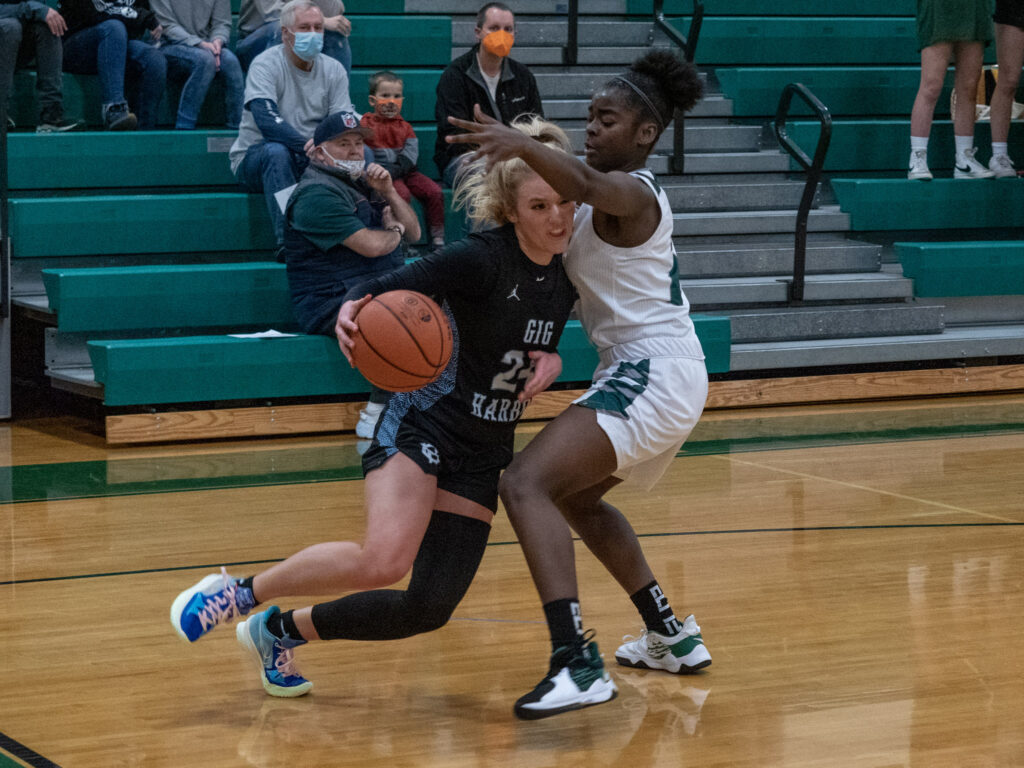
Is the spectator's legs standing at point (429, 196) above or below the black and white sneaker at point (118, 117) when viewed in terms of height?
below

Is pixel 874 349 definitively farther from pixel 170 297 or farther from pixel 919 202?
pixel 170 297

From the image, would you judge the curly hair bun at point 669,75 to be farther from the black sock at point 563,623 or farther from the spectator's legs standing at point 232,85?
the spectator's legs standing at point 232,85

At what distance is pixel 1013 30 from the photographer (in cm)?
830

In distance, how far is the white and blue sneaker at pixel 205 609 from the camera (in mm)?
3100

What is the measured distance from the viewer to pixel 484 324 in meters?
3.10

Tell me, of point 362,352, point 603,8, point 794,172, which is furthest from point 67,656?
point 603,8

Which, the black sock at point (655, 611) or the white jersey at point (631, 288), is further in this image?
the black sock at point (655, 611)

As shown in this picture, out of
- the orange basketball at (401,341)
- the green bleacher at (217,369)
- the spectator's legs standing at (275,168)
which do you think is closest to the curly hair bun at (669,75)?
the orange basketball at (401,341)

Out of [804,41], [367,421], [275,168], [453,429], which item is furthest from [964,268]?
[453,429]

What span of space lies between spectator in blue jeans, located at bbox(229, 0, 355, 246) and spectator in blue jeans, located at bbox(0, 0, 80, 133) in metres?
0.97

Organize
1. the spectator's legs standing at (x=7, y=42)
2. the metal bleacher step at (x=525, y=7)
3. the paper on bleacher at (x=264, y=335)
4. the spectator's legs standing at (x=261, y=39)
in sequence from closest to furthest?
1. the paper on bleacher at (x=264, y=335)
2. the spectator's legs standing at (x=7, y=42)
3. the spectator's legs standing at (x=261, y=39)
4. the metal bleacher step at (x=525, y=7)

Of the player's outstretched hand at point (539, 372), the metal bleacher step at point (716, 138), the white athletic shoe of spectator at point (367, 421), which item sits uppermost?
the player's outstretched hand at point (539, 372)

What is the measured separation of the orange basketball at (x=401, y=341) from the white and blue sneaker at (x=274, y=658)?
631mm

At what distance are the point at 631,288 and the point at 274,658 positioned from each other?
1156 mm
